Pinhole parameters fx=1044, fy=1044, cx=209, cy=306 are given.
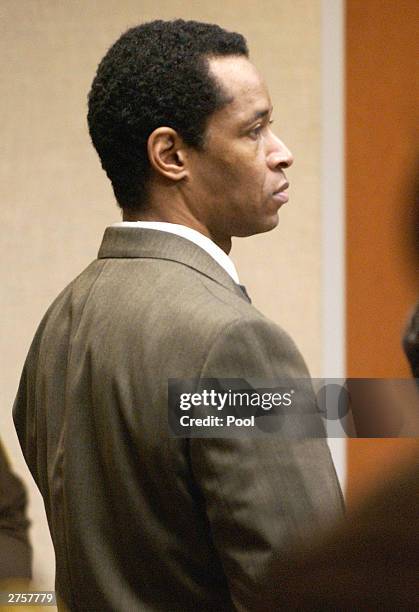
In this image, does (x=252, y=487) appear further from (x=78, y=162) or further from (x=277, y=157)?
(x=78, y=162)

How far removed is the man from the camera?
0.77 m

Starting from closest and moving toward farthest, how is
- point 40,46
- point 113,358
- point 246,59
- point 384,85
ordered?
point 113,358, point 246,59, point 384,85, point 40,46

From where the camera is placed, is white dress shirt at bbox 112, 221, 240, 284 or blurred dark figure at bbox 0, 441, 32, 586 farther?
blurred dark figure at bbox 0, 441, 32, 586

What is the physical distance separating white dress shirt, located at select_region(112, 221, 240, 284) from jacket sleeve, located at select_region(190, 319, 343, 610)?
114mm

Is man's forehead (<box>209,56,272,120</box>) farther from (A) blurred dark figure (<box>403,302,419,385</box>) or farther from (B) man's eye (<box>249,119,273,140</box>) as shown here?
(A) blurred dark figure (<box>403,302,419,385</box>)

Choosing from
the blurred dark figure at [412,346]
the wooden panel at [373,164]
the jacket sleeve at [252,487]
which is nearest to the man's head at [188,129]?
the jacket sleeve at [252,487]

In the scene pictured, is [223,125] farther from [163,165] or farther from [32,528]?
[32,528]

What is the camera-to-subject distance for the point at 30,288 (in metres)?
1.93

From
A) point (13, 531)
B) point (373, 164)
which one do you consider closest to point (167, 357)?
point (13, 531)

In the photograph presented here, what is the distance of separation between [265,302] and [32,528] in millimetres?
584

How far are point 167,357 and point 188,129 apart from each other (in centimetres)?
22

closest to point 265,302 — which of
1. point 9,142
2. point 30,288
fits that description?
point 30,288

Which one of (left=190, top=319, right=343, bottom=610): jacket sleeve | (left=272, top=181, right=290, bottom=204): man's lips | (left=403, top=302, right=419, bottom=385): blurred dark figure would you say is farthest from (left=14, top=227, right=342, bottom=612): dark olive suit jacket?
(left=403, top=302, right=419, bottom=385): blurred dark figure

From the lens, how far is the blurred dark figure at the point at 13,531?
4.87ft
